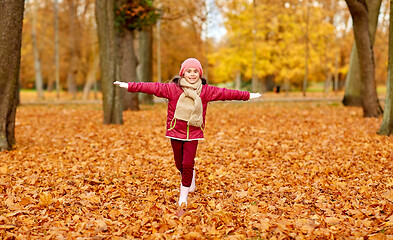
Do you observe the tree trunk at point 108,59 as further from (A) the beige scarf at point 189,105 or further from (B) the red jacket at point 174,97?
(A) the beige scarf at point 189,105

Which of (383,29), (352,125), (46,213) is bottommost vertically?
(46,213)

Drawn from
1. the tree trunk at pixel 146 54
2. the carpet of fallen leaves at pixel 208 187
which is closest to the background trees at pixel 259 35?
the tree trunk at pixel 146 54

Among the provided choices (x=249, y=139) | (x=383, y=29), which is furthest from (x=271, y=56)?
(x=249, y=139)

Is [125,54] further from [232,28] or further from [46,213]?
[232,28]

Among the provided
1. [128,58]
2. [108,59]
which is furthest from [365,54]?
[128,58]

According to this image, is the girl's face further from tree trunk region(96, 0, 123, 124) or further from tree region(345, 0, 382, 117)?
tree region(345, 0, 382, 117)

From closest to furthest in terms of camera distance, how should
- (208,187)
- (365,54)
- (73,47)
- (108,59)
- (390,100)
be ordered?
(208,187)
(390,100)
(108,59)
(365,54)
(73,47)

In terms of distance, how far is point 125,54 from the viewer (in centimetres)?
1436

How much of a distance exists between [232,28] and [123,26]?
18934mm

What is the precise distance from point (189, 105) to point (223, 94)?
1.64 ft

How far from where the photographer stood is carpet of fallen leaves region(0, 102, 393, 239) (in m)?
3.77

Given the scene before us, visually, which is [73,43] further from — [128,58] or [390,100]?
[390,100]

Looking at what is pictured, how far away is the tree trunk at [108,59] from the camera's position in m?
10.5

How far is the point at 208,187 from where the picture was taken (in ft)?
17.3
